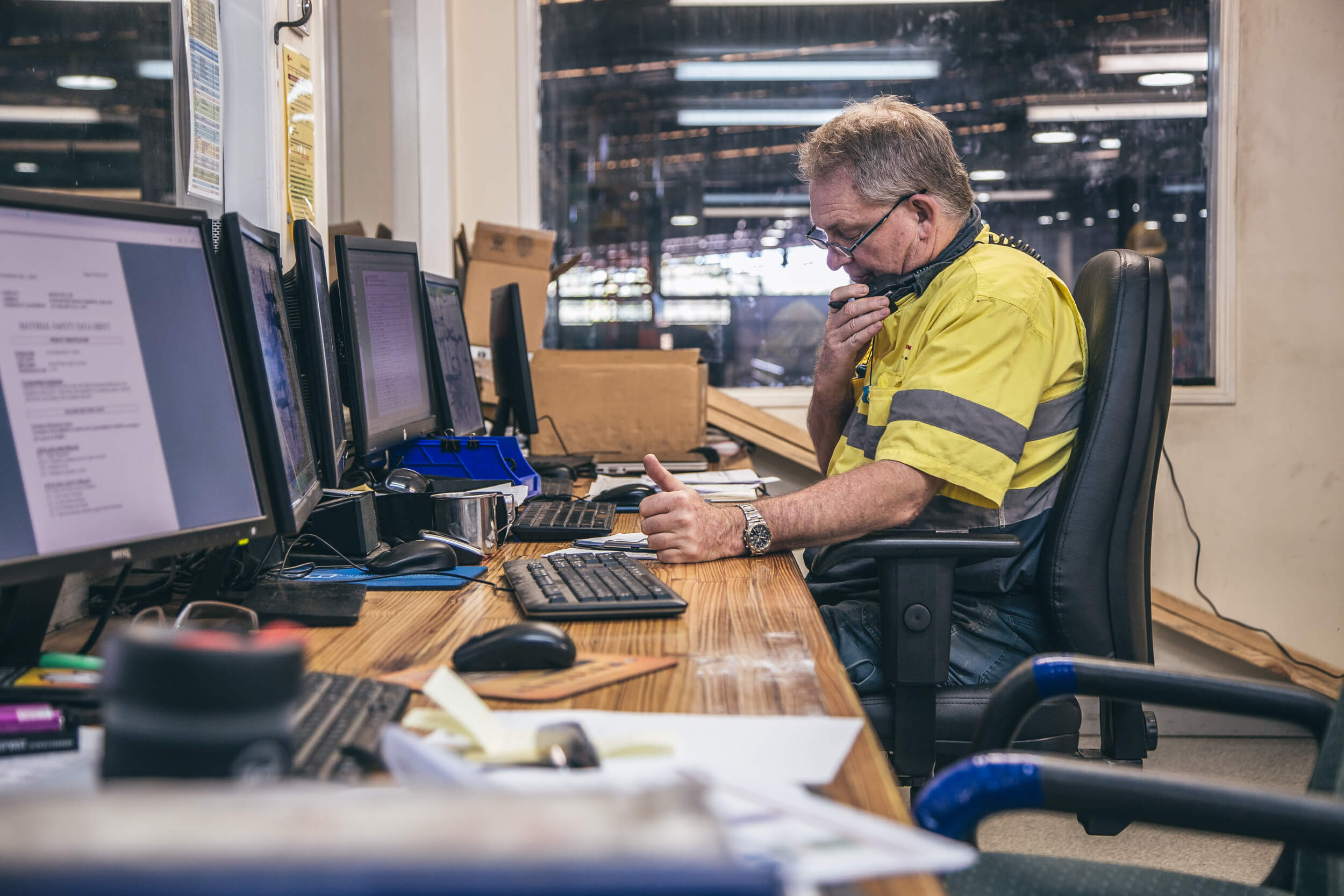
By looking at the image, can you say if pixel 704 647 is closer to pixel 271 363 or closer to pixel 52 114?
pixel 271 363

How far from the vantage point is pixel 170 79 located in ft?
5.44

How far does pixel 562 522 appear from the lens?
1.71m

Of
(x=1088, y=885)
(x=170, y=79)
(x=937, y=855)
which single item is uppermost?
(x=170, y=79)

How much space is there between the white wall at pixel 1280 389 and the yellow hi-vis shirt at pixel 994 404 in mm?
1781

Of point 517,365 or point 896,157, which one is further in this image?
point 517,365

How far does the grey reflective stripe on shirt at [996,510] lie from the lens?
5.01 ft

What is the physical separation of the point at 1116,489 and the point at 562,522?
2.74 feet

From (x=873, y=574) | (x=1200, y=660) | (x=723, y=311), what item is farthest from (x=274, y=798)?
(x=1200, y=660)

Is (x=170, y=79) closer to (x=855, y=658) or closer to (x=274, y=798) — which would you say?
(x=855, y=658)

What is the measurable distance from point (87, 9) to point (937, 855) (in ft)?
5.87

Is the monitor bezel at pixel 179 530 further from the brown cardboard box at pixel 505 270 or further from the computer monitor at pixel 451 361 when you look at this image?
the brown cardboard box at pixel 505 270

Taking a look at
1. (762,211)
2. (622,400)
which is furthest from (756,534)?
(762,211)

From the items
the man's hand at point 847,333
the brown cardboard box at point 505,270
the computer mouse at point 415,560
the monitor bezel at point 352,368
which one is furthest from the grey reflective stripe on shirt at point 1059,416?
the brown cardboard box at point 505,270

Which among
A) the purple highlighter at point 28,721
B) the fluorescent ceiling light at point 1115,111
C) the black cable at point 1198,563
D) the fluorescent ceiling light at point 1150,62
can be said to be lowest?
the black cable at point 1198,563
